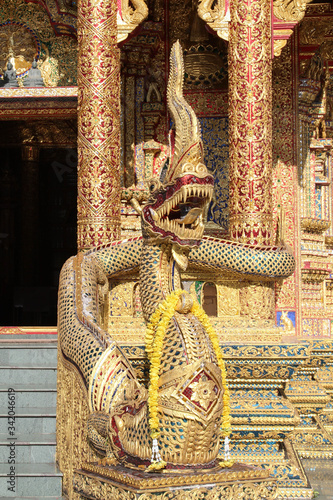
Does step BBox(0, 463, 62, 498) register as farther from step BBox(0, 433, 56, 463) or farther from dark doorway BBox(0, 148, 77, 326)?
dark doorway BBox(0, 148, 77, 326)

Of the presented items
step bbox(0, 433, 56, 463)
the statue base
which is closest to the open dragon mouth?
the statue base

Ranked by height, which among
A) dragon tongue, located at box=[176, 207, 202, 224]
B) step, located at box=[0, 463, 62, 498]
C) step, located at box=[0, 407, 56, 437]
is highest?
dragon tongue, located at box=[176, 207, 202, 224]

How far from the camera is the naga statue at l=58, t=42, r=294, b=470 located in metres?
4.04

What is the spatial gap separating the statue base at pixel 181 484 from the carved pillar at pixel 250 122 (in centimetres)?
347

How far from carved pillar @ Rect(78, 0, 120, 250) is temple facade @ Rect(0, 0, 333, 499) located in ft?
0.04

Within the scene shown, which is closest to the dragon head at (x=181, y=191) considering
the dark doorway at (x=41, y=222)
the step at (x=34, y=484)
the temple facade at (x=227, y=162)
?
the temple facade at (x=227, y=162)

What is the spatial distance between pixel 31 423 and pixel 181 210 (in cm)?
228

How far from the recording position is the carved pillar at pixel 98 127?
24.1ft

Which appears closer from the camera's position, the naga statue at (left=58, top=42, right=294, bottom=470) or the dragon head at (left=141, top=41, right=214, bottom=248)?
the naga statue at (left=58, top=42, right=294, bottom=470)

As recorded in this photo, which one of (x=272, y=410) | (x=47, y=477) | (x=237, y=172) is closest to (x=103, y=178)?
(x=237, y=172)

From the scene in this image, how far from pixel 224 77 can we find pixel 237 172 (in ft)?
7.09

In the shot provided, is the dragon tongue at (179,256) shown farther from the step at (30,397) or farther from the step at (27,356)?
the step at (27,356)

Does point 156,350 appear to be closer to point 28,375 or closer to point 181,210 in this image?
point 181,210

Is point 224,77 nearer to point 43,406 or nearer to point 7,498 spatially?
point 43,406
